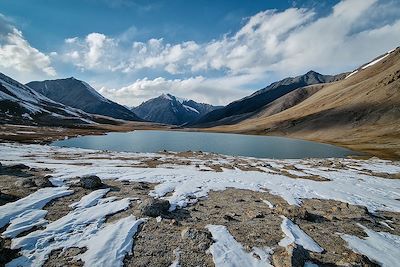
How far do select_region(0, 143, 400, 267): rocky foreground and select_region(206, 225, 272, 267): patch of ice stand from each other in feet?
0.15

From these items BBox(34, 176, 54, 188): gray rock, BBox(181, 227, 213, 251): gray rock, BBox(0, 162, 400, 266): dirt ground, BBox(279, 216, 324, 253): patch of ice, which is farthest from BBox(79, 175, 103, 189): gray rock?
BBox(279, 216, 324, 253): patch of ice

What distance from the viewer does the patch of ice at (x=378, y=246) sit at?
40.8 ft

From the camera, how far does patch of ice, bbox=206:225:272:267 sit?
1109cm

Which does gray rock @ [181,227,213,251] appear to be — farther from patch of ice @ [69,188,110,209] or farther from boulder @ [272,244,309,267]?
patch of ice @ [69,188,110,209]

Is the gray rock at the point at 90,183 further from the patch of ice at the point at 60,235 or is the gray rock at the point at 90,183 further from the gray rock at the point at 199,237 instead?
the gray rock at the point at 199,237

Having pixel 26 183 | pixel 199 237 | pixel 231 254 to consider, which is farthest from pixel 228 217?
pixel 26 183

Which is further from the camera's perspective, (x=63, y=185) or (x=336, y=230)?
(x=63, y=185)

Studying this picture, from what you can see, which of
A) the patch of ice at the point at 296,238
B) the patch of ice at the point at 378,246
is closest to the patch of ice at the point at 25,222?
the patch of ice at the point at 296,238

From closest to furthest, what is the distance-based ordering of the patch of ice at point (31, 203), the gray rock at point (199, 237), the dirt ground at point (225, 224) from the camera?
1. the dirt ground at point (225, 224)
2. the gray rock at point (199, 237)
3. the patch of ice at point (31, 203)

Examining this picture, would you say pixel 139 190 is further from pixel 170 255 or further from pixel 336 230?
pixel 336 230

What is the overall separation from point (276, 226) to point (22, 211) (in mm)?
14477

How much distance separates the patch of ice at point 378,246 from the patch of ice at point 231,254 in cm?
506

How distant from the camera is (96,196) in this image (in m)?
19.1

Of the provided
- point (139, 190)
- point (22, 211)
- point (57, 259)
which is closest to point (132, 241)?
point (57, 259)
